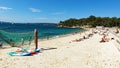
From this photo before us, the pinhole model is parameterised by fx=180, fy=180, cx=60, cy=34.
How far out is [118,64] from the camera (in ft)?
35.1

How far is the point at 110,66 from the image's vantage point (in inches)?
407

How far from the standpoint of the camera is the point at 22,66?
34.6 feet

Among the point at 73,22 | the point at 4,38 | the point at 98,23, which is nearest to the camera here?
the point at 4,38

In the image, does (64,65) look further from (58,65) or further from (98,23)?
(98,23)

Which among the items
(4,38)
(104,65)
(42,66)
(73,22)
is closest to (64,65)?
(42,66)

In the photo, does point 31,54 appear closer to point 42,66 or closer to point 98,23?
point 42,66

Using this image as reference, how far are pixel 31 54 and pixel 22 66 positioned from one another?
3.92 meters

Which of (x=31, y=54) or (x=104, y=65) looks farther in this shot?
(x=31, y=54)

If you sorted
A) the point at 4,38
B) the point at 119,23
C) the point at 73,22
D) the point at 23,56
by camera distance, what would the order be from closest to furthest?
1. the point at 23,56
2. the point at 4,38
3. the point at 119,23
4. the point at 73,22

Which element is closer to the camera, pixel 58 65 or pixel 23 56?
pixel 58 65

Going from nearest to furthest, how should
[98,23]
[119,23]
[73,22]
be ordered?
[119,23] < [98,23] < [73,22]

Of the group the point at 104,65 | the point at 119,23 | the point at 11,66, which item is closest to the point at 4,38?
the point at 11,66

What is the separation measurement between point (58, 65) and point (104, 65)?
2.71 m

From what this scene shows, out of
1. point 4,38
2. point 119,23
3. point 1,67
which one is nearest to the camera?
point 1,67
